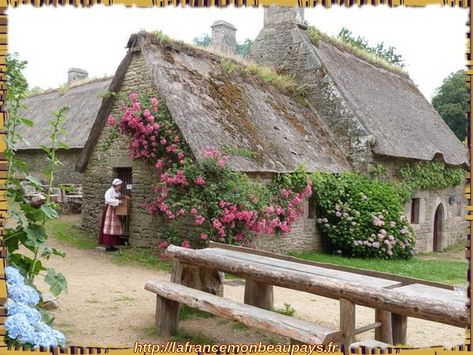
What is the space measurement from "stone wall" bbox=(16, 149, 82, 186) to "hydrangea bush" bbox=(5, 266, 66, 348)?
15.3 metres

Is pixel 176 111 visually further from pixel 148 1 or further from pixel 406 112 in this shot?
pixel 406 112

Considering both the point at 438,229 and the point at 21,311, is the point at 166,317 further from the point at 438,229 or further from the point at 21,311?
the point at 438,229

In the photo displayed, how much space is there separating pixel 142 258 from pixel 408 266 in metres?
6.15

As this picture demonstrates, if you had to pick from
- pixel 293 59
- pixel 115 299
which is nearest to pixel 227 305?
pixel 115 299

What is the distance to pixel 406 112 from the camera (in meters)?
16.8

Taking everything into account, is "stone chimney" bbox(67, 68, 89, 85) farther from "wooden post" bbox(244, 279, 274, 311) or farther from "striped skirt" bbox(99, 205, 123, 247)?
"wooden post" bbox(244, 279, 274, 311)

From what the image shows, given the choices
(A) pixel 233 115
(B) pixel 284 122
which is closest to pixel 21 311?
(A) pixel 233 115

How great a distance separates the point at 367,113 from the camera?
46.8ft

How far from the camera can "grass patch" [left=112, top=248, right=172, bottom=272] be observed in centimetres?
941

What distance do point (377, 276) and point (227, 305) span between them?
1.53 m

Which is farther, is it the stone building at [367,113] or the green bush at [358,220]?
the stone building at [367,113]

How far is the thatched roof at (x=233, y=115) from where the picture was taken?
10.2 meters

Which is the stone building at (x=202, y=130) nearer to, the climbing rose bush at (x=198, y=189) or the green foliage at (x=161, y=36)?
the green foliage at (x=161, y=36)

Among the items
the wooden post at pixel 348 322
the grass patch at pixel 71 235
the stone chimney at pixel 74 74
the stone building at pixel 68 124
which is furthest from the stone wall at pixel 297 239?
the stone chimney at pixel 74 74
